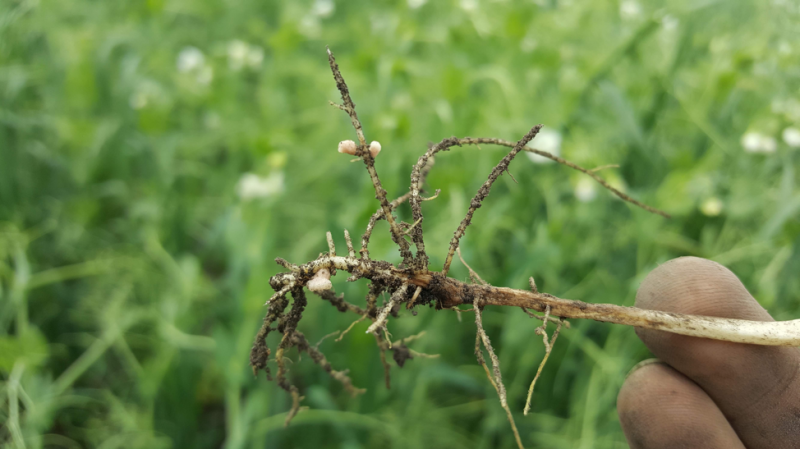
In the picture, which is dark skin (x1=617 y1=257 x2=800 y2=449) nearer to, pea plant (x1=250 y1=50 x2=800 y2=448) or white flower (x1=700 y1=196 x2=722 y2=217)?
pea plant (x1=250 y1=50 x2=800 y2=448)

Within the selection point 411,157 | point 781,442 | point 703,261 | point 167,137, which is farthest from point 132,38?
point 781,442

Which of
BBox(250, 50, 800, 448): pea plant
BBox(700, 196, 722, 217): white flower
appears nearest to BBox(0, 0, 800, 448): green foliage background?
BBox(700, 196, 722, 217): white flower

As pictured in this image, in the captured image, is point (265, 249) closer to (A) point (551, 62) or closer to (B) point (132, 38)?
(A) point (551, 62)

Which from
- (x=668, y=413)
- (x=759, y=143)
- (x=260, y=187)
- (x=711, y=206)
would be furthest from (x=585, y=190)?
(x=260, y=187)

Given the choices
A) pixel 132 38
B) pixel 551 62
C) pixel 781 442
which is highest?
pixel 132 38

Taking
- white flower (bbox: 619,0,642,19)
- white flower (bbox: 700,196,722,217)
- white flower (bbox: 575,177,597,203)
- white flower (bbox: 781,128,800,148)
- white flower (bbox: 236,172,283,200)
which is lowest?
white flower (bbox: 700,196,722,217)

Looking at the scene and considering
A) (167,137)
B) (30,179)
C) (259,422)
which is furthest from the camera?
(167,137)

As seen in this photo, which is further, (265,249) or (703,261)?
(265,249)
